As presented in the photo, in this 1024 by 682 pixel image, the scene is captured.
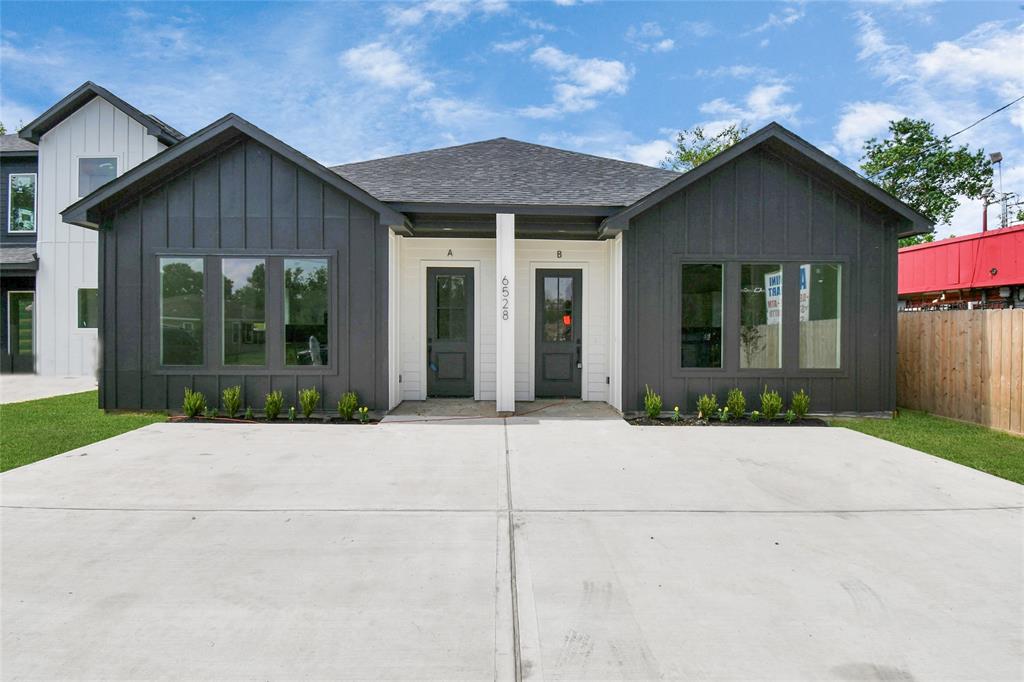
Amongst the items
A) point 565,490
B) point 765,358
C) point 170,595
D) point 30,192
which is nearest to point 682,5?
point 765,358

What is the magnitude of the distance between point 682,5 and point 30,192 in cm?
1548

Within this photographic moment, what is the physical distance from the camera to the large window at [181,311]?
7.81 m

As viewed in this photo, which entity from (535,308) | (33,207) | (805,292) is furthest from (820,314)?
(33,207)

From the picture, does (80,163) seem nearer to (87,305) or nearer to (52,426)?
(87,305)

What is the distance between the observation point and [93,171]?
12.6m

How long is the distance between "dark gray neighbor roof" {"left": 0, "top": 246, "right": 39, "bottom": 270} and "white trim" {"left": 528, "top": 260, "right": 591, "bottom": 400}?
39.0 ft

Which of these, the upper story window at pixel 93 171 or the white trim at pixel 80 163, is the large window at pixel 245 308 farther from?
the upper story window at pixel 93 171

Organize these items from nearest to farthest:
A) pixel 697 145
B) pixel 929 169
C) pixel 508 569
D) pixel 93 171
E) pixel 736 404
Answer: pixel 508 569 < pixel 736 404 < pixel 93 171 < pixel 697 145 < pixel 929 169

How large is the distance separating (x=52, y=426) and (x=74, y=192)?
27.5 ft

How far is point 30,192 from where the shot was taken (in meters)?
12.8

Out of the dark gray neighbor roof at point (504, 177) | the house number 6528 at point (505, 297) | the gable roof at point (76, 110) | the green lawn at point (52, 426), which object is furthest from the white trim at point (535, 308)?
the gable roof at point (76, 110)

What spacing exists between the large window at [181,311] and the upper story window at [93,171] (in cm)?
703

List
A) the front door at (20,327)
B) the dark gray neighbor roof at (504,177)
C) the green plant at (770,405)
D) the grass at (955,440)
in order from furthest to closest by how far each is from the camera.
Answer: the front door at (20,327) < the dark gray neighbor roof at (504,177) < the green plant at (770,405) < the grass at (955,440)

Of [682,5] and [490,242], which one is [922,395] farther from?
[682,5]
